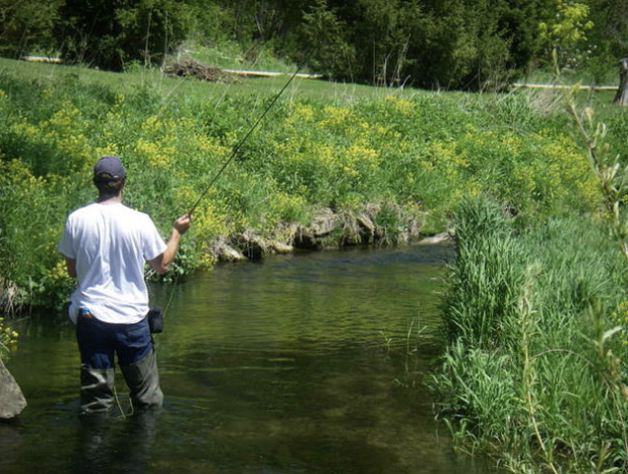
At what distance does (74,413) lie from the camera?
23.2 ft

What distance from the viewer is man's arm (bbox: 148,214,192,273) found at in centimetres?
611

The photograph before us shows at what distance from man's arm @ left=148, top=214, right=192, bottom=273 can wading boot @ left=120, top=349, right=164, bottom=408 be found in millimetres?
665

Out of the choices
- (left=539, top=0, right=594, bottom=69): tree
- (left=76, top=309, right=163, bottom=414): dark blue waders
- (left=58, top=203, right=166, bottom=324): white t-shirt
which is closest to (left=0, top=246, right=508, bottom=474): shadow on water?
(left=76, top=309, right=163, bottom=414): dark blue waders

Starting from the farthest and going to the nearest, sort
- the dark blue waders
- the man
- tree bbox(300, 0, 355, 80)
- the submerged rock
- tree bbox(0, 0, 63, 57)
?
tree bbox(300, 0, 355, 80)
tree bbox(0, 0, 63, 57)
the submerged rock
the dark blue waders
the man

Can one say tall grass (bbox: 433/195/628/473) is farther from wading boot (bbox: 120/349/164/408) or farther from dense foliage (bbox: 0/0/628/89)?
dense foliage (bbox: 0/0/628/89)

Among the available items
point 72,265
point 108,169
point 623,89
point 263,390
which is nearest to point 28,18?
Answer: point 263,390

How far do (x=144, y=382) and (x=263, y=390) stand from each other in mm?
1304

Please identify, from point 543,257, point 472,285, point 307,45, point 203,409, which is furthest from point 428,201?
point 307,45

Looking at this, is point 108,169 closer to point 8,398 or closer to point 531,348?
point 8,398

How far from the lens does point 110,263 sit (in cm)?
626

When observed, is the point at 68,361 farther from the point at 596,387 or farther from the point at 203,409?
the point at 596,387

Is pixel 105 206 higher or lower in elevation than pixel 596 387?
higher

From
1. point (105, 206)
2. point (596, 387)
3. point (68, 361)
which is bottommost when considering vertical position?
point (68, 361)

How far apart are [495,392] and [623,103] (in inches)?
1149
